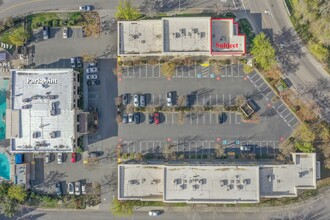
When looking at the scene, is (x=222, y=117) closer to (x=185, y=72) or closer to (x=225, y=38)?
(x=185, y=72)

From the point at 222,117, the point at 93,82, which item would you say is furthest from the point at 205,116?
the point at 93,82

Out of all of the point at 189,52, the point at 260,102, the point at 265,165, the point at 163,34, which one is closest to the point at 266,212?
the point at 265,165

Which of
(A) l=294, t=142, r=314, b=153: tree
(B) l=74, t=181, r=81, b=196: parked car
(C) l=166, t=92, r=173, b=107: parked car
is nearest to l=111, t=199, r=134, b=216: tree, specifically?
(B) l=74, t=181, r=81, b=196: parked car

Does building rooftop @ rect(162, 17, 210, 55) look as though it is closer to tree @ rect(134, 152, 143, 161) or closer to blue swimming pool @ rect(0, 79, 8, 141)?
tree @ rect(134, 152, 143, 161)

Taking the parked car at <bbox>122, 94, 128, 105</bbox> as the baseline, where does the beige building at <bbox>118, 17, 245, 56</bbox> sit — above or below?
above

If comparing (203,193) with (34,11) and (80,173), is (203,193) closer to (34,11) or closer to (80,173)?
(80,173)
